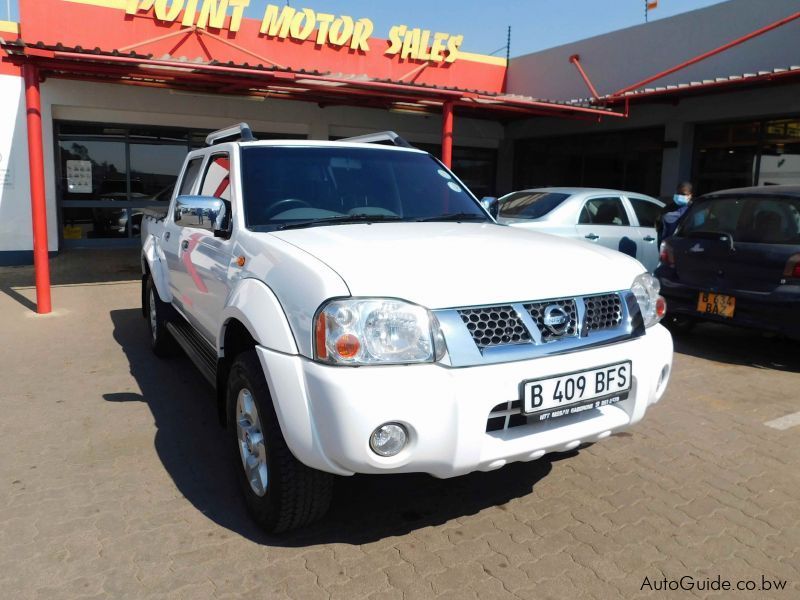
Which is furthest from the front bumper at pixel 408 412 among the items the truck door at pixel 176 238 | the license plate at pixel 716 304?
the license plate at pixel 716 304

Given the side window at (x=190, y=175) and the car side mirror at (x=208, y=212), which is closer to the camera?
the car side mirror at (x=208, y=212)

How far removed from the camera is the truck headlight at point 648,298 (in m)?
3.12

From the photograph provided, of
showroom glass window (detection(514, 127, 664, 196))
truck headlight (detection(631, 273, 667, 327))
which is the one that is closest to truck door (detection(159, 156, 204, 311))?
truck headlight (detection(631, 273, 667, 327))

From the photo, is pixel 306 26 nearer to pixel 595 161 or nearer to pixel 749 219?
pixel 595 161

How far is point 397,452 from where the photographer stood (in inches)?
96.0

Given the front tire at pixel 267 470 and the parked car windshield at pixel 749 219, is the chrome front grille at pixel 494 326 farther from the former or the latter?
the parked car windshield at pixel 749 219

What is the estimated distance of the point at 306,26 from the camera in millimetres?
13172

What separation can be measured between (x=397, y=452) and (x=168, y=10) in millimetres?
12097

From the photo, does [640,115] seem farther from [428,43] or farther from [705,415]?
[705,415]

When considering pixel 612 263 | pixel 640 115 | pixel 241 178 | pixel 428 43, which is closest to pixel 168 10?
pixel 428 43

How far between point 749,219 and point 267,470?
5.24m

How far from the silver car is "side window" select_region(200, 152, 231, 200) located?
4.25 metres

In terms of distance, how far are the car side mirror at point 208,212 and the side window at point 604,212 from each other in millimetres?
5649
